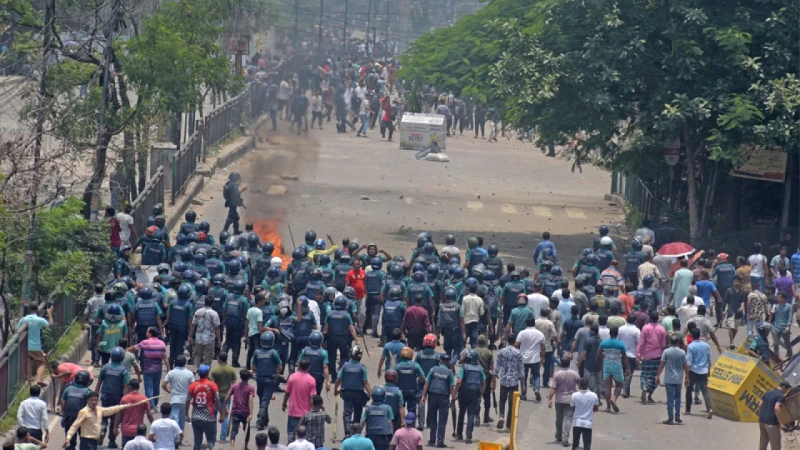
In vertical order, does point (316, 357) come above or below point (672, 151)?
below

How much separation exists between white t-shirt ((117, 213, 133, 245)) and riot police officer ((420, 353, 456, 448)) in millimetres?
9148

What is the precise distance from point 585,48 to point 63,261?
456 inches

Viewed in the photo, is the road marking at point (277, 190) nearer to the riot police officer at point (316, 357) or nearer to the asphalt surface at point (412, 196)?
the asphalt surface at point (412, 196)

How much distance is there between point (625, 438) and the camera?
16312 mm

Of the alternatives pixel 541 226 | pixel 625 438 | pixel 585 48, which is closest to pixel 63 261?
pixel 625 438

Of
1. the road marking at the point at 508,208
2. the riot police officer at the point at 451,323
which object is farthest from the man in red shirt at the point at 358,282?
the road marking at the point at 508,208

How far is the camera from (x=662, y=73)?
2647 cm

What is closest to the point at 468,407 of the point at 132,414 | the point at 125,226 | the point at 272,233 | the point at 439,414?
the point at 439,414

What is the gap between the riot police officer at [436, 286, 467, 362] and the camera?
60.7 feet

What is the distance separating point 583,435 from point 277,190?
61.1 feet

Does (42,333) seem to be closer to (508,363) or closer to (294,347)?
(294,347)

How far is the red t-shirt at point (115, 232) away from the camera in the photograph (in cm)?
2223

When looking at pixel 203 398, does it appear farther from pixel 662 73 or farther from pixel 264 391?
pixel 662 73

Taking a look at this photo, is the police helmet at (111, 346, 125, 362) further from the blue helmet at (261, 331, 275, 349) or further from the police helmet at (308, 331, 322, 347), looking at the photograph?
the police helmet at (308, 331, 322, 347)
